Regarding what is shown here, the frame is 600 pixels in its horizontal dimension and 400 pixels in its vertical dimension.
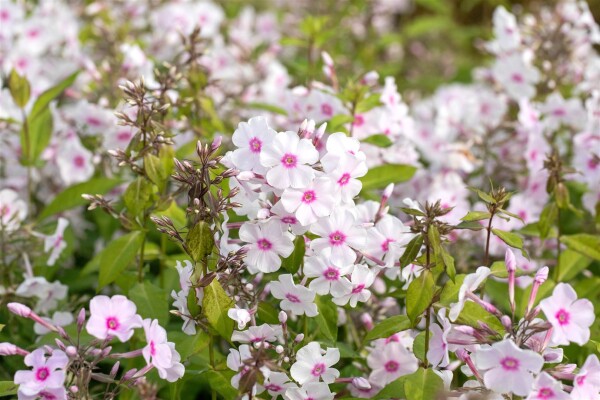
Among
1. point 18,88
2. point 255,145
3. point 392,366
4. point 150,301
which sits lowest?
point 392,366

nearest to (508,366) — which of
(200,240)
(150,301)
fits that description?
(200,240)

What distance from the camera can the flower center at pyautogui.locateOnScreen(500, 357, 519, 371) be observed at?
65.1 inches

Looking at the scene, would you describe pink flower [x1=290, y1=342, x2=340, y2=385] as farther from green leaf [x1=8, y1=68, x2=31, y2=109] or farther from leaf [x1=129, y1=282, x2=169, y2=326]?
green leaf [x1=8, y1=68, x2=31, y2=109]

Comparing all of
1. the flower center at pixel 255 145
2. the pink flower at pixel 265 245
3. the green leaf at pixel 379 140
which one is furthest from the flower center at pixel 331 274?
the green leaf at pixel 379 140

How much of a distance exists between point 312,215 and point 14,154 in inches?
70.8

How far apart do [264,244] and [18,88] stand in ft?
4.32

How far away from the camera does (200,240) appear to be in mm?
1783

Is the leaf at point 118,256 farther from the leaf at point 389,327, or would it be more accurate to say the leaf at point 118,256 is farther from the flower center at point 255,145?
the leaf at point 389,327

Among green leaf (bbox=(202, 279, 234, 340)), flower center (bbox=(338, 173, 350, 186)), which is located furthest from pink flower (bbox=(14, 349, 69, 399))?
flower center (bbox=(338, 173, 350, 186))

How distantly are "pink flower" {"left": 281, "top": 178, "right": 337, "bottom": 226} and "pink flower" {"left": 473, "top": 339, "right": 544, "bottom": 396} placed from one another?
1.51ft

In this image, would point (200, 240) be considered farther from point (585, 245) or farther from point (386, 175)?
point (585, 245)

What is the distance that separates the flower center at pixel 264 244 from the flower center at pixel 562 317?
0.67 metres

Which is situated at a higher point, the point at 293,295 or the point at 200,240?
the point at 200,240

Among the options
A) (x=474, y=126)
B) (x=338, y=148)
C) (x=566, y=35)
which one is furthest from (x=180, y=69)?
(x=566, y=35)
